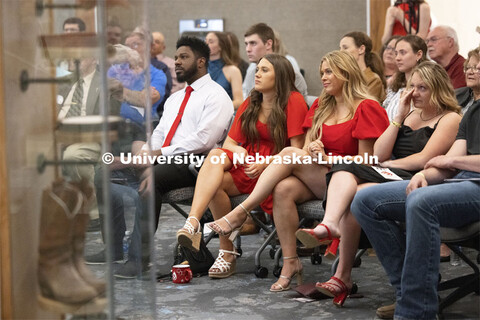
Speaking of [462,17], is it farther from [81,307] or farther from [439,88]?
[81,307]

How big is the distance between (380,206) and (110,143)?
1.66 metres

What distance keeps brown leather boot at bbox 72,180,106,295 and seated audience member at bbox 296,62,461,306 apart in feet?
5.35

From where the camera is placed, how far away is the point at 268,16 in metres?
9.69

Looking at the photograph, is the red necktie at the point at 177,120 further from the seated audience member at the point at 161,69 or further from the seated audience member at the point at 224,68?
the seated audience member at the point at 161,69

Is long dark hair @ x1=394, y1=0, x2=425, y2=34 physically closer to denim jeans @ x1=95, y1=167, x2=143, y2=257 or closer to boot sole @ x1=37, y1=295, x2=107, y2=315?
denim jeans @ x1=95, y1=167, x2=143, y2=257

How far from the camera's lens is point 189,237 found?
13.5ft

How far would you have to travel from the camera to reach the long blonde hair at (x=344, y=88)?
14.0 ft

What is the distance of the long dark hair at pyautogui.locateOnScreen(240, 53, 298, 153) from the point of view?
454cm

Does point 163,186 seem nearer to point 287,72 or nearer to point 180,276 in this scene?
point 180,276

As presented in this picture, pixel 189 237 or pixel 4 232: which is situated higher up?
pixel 4 232

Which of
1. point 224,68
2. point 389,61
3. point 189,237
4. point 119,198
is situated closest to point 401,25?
point 389,61

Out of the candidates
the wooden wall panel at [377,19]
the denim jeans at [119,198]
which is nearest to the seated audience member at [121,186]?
the denim jeans at [119,198]

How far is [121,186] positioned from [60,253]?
0.82ft

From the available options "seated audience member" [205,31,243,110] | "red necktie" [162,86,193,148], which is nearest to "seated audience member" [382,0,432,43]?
"seated audience member" [205,31,243,110]
